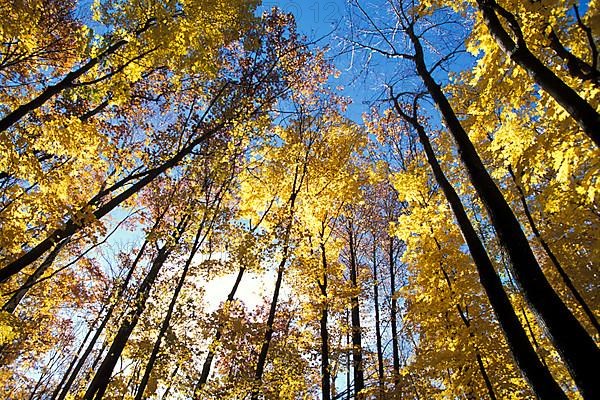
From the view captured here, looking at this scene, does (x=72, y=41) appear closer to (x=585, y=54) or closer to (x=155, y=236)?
(x=155, y=236)

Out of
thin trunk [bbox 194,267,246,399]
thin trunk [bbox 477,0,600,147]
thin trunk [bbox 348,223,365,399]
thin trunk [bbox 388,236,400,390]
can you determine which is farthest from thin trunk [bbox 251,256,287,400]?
thin trunk [bbox 477,0,600,147]

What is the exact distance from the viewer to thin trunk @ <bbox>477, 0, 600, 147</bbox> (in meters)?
2.70

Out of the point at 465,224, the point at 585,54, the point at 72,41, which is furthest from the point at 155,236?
the point at 585,54

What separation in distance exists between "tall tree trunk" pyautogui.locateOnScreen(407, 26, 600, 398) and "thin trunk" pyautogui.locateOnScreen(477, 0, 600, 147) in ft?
3.81

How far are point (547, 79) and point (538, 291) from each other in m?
1.88

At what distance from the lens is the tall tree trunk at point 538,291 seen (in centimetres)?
269

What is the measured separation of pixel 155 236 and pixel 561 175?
845cm

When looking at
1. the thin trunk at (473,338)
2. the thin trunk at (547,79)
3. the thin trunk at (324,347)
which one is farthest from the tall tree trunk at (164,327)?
the thin trunk at (547,79)

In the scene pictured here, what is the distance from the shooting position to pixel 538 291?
3.10 metres

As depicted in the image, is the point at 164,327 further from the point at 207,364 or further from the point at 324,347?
the point at 324,347

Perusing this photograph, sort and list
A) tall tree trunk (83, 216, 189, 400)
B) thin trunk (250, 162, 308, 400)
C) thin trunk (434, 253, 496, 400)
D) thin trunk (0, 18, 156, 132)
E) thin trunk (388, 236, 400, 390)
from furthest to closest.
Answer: thin trunk (388, 236, 400, 390) → thin trunk (250, 162, 308, 400) → tall tree trunk (83, 216, 189, 400) → thin trunk (434, 253, 496, 400) → thin trunk (0, 18, 156, 132)

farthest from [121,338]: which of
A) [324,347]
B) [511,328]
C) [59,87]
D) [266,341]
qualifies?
[511,328]

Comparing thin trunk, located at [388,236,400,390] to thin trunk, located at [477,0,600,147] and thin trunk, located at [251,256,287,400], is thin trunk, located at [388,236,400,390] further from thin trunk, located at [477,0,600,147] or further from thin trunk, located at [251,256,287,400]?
thin trunk, located at [477,0,600,147]

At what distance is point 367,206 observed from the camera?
1522 cm
